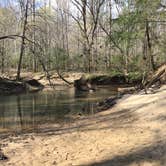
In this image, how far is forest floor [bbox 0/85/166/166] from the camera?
9.14 m

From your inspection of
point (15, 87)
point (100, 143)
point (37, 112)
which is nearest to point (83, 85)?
point (15, 87)

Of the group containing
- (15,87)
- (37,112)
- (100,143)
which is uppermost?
(100,143)

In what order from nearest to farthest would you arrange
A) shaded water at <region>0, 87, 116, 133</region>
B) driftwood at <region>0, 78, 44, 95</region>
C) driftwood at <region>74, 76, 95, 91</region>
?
shaded water at <region>0, 87, 116, 133</region>, driftwood at <region>0, 78, 44, 95</region>, driftwood at <region>74, 76, 95, 91</region>

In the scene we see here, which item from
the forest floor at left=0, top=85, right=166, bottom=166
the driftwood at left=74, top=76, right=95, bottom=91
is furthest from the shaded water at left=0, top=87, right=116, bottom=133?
the driftwood at left=74, top=76, right=95, bottom=91

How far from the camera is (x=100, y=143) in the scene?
10773 millimetres

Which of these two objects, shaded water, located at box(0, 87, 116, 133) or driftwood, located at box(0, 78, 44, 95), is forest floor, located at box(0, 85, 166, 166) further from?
driftwood, located at box(0, 78, 44, 95)

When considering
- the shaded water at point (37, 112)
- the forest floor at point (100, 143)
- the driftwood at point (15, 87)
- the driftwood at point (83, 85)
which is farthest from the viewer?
the driftwood at point (83, 85)

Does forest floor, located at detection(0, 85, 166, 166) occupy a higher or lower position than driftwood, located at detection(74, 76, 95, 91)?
higher

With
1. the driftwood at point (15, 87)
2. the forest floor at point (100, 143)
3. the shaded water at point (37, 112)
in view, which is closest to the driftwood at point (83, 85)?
the driftwood at point (15, 87)

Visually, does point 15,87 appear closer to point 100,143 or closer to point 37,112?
point 37,112

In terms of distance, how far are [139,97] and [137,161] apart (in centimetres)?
1027

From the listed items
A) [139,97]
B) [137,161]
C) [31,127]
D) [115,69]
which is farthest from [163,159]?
[115,69]

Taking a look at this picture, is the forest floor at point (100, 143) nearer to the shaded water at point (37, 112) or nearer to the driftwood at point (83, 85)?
the shaded water at point (37, 112)

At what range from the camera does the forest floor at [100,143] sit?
914 cm
